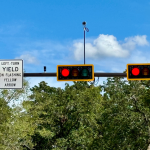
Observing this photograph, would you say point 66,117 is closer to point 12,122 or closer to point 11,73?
point 12,122

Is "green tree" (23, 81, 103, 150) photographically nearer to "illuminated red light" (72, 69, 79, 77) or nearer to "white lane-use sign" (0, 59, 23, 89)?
"white lane-use sign" (0, 59, 23, 89)

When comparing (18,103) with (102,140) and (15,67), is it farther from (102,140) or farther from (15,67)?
(15,67)

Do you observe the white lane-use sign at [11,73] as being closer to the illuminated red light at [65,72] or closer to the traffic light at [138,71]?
the illuminated red light at [65,72]

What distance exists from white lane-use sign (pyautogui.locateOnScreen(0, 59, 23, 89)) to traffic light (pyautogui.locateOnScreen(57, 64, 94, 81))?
1679mm

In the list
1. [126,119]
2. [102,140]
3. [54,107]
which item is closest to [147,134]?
[126,119]

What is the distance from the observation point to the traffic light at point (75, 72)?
11.1 metres

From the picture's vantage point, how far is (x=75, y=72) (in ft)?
36.5

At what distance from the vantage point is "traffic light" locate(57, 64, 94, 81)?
436 inches

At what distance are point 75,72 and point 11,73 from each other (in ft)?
8.32

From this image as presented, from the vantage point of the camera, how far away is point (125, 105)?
30.8 metres

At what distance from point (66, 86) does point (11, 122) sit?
11.6 m

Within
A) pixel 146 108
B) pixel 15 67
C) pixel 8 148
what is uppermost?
pixel 15 67

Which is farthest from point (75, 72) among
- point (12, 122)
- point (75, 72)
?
point (12, 122)

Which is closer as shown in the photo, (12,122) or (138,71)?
(138,71)
